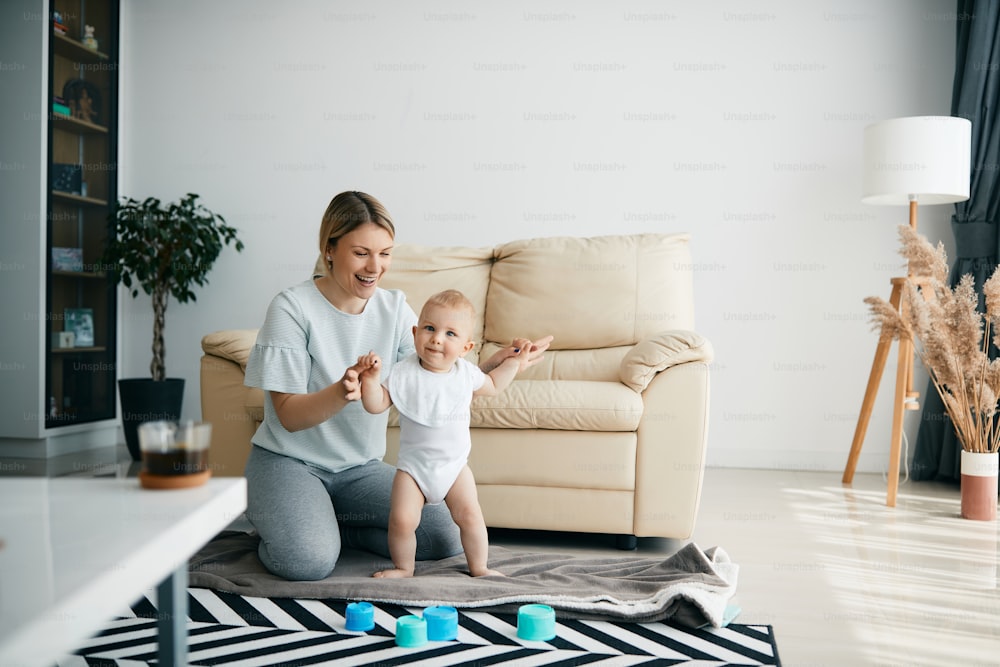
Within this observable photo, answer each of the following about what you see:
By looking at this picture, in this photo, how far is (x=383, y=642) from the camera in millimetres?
1759

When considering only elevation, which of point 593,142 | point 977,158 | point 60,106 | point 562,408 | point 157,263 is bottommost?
point 562,408

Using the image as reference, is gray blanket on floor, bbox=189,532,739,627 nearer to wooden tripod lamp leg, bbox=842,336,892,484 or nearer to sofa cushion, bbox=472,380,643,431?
sofa cushion, bbox=472,380,643,431

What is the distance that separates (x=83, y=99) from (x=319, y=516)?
3181mm

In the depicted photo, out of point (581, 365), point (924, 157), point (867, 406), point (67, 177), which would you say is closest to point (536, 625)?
point (581, 365)

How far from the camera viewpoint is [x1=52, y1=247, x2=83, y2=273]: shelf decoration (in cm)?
412

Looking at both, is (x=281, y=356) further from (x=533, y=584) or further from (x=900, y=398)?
(x=900, y=398)

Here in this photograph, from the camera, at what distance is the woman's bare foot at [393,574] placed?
211cm

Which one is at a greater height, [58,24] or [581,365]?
[58,24]

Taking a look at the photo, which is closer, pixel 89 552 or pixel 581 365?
pixel 89 552

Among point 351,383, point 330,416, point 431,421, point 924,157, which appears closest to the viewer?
point 351,383

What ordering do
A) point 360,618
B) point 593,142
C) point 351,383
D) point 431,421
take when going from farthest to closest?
1. point 593,142
2. point 431,421
3. point 360,618
4. point 351,383

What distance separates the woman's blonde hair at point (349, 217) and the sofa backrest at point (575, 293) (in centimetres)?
111

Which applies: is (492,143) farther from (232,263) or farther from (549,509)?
(549,509)

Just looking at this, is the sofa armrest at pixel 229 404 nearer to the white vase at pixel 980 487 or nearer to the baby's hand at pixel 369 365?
the baby's hand at pixel 369 365
